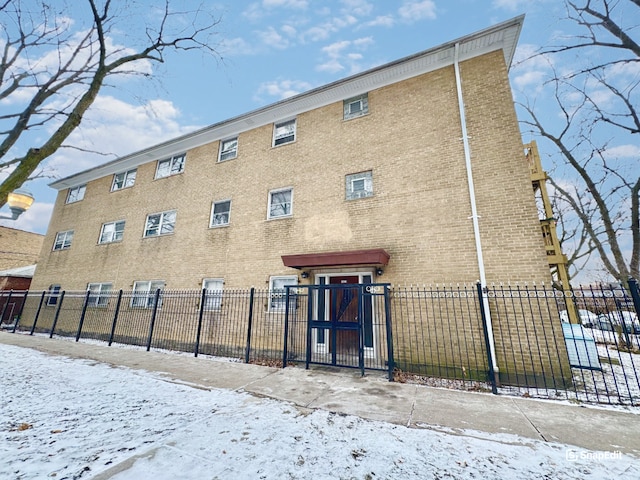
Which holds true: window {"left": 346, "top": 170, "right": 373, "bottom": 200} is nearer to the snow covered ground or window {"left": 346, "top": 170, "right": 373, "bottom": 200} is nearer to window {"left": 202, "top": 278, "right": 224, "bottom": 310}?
window {"left": 202, "top": 278, "right": 224, "bottom": 310}

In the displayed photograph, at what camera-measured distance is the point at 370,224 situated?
329 inches

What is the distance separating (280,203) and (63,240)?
15387 millimetres

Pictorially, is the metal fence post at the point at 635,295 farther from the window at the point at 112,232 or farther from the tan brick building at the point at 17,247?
the tan brick building at the point at 17,247

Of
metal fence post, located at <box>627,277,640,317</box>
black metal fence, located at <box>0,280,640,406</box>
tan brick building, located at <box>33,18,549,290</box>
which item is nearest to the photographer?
metal fence post, located at <box>627,277,640,317</box>

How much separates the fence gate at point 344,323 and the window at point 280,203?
10.2ft

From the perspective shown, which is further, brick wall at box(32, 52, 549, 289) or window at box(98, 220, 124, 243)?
window at box(98, 220, 124, 243)

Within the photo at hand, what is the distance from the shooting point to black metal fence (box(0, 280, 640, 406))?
5609mm

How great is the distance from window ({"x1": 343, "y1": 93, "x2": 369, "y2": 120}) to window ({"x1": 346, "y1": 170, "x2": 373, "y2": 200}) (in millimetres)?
2491

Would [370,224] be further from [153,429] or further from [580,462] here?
[153,429]

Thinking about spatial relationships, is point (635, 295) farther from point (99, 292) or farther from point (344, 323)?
point (99, 292)

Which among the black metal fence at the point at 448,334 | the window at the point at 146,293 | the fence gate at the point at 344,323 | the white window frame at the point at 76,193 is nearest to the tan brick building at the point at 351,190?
the window at the point at 146,293

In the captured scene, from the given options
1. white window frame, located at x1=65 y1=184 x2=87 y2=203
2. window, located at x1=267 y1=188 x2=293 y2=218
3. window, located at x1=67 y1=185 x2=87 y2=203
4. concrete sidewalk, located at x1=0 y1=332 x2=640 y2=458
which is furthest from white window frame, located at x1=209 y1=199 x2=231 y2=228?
window, located at x1=67 y1=185 x2=87 y2=203

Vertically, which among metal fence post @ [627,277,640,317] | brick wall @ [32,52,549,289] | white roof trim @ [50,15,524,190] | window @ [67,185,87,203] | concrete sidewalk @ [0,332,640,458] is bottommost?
concrete sidewalk @ [0,332,640,458]

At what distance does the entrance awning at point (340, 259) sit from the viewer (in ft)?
24.1
